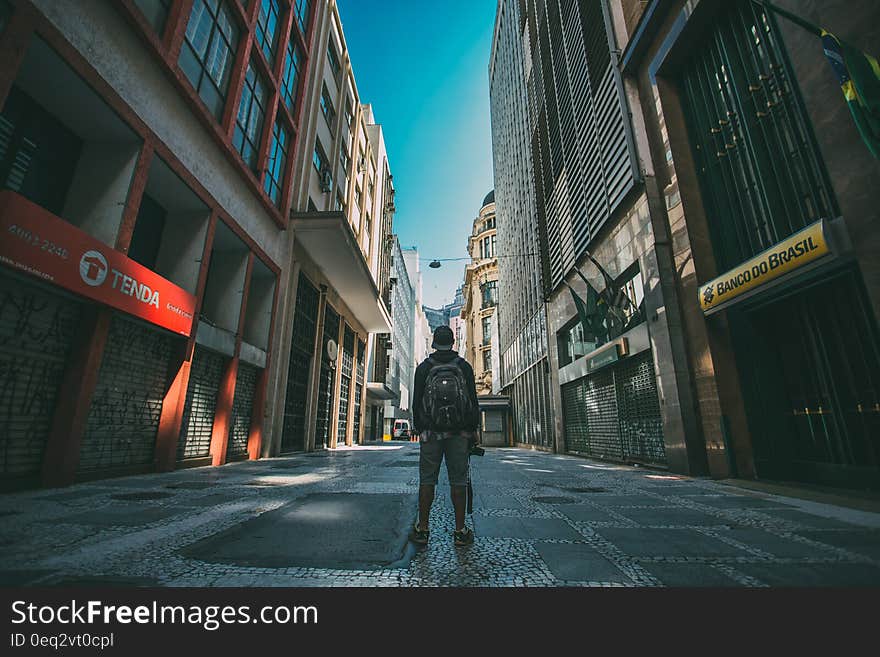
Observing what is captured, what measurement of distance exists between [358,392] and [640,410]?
19.5 m

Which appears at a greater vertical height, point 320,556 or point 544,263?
point 544,263

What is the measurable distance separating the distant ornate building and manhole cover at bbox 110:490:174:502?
37343 millimetres

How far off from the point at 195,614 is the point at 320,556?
2.76 ft

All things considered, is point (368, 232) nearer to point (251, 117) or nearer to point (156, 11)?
point (251, 117)

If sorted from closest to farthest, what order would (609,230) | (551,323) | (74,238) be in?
(74,238) → (609,230) → (551,323)

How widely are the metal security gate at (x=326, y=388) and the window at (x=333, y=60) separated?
11.8m

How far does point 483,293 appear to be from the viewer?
143ft

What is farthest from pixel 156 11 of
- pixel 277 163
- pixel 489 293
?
pixel 489 293

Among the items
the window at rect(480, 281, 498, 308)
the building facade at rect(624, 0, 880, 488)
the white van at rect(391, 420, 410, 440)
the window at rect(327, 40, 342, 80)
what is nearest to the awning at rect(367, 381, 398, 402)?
the white van at rect(391, 420, 410, 440)

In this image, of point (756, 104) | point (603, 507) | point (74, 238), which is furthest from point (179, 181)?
point (756, 104)

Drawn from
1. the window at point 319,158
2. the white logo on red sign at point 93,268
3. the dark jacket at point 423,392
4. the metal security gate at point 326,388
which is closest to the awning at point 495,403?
the metal security gate at point 326,388

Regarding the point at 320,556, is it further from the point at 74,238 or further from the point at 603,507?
the point at 74,238

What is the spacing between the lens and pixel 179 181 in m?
8.20

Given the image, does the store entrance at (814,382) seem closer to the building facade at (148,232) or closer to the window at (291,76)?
the building facade at (148,232)
